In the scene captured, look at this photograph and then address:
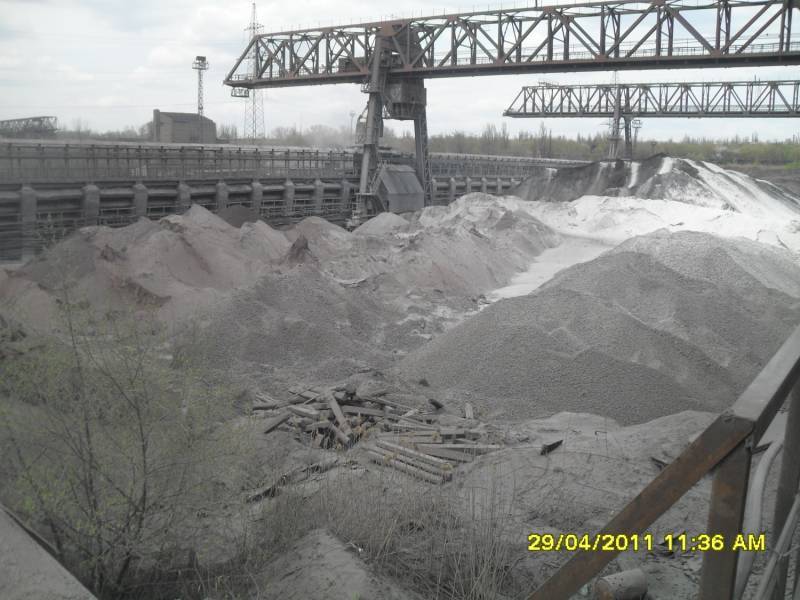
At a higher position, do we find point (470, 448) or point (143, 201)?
point (143, 201)

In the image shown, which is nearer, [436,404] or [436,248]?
[436,404]

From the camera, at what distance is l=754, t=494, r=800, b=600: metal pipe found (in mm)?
2080

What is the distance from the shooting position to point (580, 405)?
11.5 m

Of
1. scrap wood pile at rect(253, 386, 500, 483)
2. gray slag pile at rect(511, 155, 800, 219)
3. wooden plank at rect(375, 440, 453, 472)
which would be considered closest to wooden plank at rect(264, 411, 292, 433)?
scrap wood pile at rect(253, 386, 500, 483)

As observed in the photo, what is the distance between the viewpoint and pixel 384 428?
10.0 metres

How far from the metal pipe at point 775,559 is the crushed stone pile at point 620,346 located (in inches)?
357

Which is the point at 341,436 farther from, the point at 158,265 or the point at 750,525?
the point at 158,265

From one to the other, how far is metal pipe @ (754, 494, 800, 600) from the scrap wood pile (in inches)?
208

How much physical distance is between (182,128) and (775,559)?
4005 centimetres

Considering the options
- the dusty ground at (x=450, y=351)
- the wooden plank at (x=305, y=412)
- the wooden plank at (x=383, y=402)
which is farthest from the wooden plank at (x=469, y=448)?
the wooden plank at (x=383, y=402)

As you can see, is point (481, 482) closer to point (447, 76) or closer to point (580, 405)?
point (580, 405)

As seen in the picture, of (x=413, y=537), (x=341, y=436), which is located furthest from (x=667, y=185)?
(x=413, y=537)

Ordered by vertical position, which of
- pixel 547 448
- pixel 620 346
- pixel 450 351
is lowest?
pixel 547 448

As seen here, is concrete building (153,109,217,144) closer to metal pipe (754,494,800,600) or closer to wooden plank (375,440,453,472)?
wooden plank (375,440,453,472)
